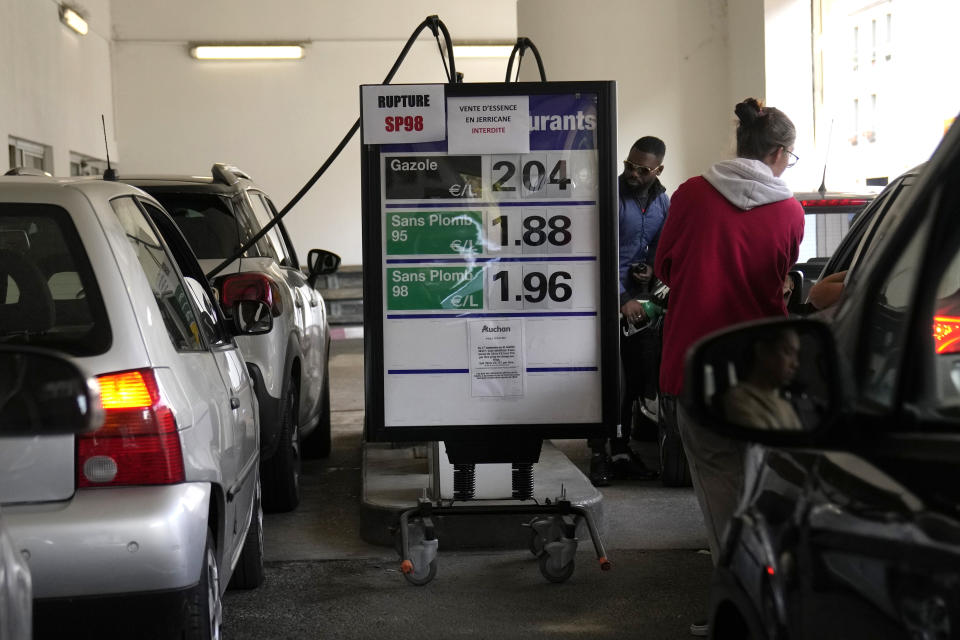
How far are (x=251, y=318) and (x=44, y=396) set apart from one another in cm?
295

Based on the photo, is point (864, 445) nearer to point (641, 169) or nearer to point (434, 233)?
point (434, 233)

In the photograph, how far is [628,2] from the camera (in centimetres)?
1282

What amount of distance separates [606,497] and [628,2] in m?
7.15

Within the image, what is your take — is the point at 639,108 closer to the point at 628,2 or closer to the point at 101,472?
the point at 628,2

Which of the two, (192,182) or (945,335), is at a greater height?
(192,182)

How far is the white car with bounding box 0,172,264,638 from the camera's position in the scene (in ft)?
10.1

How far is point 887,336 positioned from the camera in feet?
6.92

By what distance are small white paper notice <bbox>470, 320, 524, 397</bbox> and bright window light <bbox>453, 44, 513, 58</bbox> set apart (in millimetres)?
15731

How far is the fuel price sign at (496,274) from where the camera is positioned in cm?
512

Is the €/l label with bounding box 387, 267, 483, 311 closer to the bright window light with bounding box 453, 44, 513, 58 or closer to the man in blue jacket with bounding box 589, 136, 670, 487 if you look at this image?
the man in blue jacket with bounding box 589, 136, 670, 487

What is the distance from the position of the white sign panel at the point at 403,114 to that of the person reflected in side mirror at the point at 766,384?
323 cm

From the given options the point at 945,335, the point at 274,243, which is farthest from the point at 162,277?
the point at 274,243

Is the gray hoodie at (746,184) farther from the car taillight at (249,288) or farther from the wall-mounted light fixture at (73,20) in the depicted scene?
the wall-mounted light fixture at (73,20)

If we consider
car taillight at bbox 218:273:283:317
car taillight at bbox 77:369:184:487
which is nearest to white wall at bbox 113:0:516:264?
car taillight at bbox 218:273:283:317
